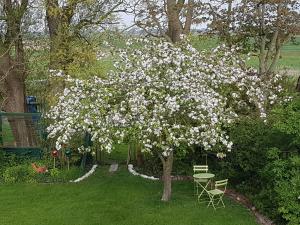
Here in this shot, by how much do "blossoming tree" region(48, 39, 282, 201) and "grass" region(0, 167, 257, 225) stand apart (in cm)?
129

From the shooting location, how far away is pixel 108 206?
14.0 m

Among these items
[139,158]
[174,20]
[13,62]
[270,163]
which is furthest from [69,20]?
[270,163]

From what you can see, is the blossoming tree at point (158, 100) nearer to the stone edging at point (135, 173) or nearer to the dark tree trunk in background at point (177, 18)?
the stone edging at point (135, 173)

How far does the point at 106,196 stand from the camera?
1499 cm

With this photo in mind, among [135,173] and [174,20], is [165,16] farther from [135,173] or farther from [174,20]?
[135,173]

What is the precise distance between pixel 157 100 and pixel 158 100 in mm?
60

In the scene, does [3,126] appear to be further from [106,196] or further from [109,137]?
[109,137]

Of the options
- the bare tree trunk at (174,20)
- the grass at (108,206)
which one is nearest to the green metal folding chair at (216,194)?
the grass at (108,206)

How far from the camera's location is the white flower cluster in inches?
482

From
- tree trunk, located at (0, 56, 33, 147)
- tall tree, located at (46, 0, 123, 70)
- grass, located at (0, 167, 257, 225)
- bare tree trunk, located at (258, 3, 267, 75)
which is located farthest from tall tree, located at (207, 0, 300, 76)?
tree trunk, located at (0, 56, 33, 147)

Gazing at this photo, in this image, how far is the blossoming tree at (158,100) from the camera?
12.2 m

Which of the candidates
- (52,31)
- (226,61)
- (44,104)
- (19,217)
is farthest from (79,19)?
(19,217)

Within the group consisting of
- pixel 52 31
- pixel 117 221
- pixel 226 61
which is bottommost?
pixel 117 221

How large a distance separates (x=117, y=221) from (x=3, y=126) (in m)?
8.08
